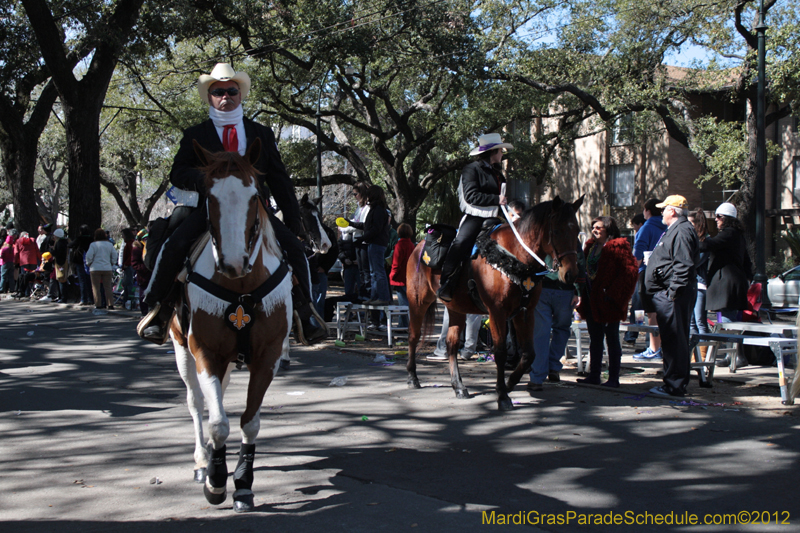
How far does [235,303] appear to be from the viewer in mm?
4746

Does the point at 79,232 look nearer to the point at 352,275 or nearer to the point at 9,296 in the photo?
the point at 9,296

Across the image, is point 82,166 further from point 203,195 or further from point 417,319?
point 203,195

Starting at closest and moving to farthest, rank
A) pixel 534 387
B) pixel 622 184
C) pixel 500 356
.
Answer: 1. pixel 500 356
2. pixel 534 387
3. pixel 622 184

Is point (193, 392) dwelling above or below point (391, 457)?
above

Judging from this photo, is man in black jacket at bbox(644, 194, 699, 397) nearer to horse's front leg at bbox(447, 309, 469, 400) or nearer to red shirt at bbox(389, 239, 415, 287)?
horse's front leg at bbox(447, 309, 469, 400)

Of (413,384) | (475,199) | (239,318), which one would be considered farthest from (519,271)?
(239,318)

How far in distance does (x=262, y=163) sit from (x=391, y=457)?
254cm

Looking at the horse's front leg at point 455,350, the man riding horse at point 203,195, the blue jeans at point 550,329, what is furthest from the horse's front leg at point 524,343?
the man riding horse at point 203,195

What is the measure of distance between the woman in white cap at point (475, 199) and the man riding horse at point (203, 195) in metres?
2.92

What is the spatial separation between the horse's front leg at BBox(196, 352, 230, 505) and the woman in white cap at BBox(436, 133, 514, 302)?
13.8 ft

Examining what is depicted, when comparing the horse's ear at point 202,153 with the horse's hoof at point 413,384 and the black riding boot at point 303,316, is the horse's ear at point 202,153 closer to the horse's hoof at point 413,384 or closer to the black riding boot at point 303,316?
the black riding boot at point 303,316


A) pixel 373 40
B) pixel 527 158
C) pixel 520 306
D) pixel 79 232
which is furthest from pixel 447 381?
pixel 527 158

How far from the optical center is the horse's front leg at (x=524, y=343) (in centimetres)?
780

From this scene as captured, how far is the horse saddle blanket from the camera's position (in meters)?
8.72
